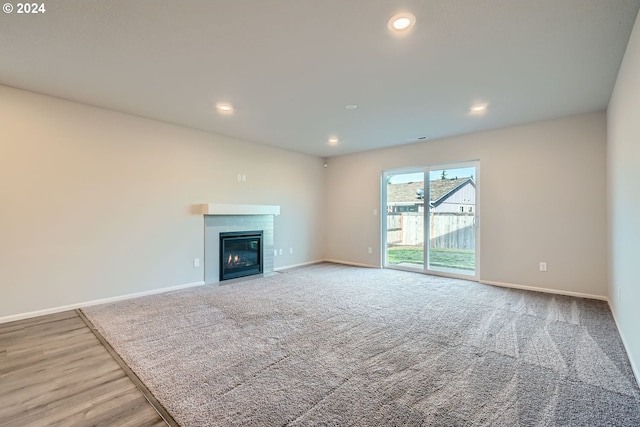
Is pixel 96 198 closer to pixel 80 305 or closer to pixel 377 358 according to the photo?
pixel 80 305

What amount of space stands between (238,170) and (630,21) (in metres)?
4.99

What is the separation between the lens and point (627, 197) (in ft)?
8.00

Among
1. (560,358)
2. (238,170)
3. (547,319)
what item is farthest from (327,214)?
(560,358)

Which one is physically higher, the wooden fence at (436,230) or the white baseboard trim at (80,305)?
the wooden fence at (436,230)

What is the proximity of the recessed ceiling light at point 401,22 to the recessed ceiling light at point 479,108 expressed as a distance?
80.1 inches

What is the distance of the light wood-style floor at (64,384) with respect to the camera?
1687 millimetres

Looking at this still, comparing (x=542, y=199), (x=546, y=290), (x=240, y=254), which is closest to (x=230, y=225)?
(x=240, y=254)

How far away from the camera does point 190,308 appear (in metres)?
3.56

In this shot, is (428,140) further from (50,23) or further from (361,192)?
(50,23)

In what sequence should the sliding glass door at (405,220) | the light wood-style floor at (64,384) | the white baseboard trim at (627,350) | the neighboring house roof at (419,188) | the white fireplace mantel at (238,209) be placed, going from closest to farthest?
the light wood-style floor at (64,384)
the white baseboard trim at (627,350)
the white fireplace mantel at (238,209)
the neighboring house roof at (419,188)
the sliding glass door at (405,220)

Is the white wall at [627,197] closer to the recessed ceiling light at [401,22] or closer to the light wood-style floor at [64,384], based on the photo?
the recessed ceiling light at [401,22]

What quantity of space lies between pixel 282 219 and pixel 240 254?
121 cm

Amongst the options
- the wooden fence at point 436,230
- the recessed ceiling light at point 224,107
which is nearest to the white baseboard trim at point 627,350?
the wooden fence at point 436,230

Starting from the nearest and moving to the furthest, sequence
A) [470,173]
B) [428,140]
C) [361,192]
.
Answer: [470,173]
[428,140]
[361,192]
